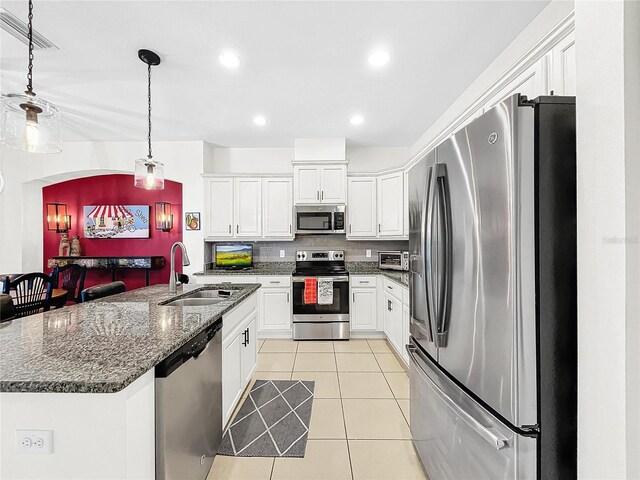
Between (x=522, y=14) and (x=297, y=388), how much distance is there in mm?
3244

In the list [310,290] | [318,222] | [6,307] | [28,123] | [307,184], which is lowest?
[310,290]

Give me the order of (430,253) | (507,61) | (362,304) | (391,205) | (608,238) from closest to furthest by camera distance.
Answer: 1. (608,238)
2. (430,253)
3. (507,61)
4. (362,304)
5. (391,205)

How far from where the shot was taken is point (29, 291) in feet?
9.99

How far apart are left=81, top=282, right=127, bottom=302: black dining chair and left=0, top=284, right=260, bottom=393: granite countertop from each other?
0.41 metres

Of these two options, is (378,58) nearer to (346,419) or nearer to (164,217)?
(346,419)

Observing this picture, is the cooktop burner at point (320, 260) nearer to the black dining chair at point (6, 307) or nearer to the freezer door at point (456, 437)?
the freezer door at point (456, 437)

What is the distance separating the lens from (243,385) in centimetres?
239

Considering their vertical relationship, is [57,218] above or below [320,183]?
below

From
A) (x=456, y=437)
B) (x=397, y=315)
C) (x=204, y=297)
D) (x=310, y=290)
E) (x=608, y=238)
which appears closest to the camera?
(x=608, y=238)

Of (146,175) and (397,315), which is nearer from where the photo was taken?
(146,175)

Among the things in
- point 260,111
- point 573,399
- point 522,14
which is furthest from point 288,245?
point 573,399

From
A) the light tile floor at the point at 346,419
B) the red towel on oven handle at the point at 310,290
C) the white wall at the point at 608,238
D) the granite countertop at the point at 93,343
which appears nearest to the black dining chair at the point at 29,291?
the granite countertop at the point at 93,343

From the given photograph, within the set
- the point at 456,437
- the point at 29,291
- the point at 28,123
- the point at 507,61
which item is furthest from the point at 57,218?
the point at 507,61

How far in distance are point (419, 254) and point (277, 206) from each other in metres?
3.03
